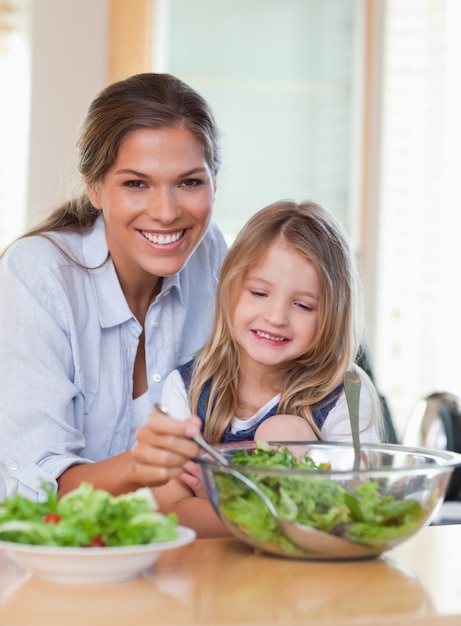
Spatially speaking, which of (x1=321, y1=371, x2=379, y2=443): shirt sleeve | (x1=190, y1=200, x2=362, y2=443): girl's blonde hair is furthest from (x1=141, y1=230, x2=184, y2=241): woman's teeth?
(x1=321, y1=371, x2=379, y2=443): shirt sleeve

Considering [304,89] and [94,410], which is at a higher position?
[304,89]

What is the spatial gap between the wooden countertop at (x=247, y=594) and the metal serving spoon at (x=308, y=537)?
0.02 meters

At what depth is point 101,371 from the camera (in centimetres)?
195

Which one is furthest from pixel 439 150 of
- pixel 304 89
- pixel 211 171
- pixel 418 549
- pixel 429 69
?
pixel 418 549

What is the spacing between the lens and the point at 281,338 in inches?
70.3

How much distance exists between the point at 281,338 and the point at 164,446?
0.70m

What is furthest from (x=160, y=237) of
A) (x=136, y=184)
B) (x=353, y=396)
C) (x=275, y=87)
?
(x=275, y=87)

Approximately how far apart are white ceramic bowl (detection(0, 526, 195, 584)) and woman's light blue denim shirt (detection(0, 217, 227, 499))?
2.15 feet

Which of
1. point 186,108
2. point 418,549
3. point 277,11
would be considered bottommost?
point 418,549

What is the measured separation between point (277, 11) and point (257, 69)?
0.24 m

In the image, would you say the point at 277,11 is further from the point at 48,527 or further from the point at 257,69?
the point at 48,527

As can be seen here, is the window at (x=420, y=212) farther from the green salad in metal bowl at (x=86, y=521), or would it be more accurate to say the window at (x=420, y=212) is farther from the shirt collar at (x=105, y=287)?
the green salad in metal bowl at (x=86, y=521)

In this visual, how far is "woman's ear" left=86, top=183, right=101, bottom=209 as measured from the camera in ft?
6.34

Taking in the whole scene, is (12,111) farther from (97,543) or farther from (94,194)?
(97,543)
